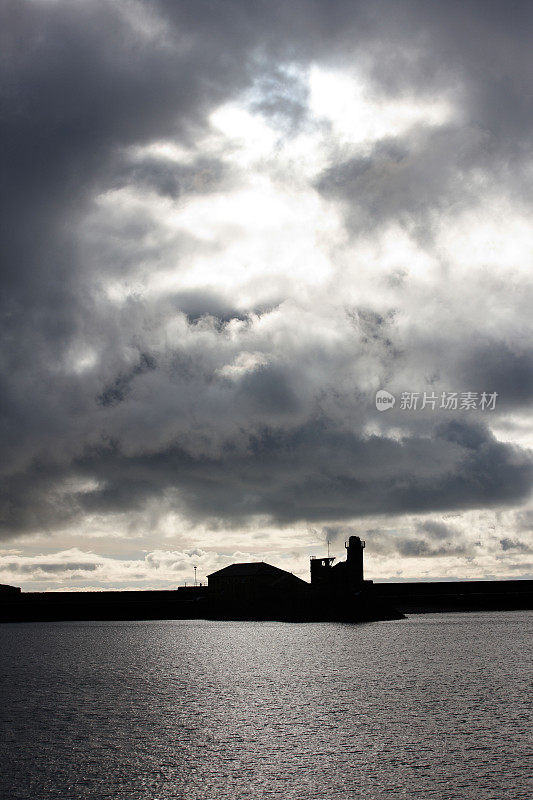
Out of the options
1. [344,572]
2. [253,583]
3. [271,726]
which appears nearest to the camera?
[271,726]

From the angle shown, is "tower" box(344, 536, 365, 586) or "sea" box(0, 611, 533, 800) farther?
"tower" box(344, 536, 365, 586)

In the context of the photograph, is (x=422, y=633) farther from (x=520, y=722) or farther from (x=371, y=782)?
(x=371, y=782)

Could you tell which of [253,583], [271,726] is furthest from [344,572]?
[271,726]

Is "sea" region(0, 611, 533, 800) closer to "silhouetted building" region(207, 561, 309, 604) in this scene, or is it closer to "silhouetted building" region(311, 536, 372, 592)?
"silhouetted building" region(311, 536, 372, 592)

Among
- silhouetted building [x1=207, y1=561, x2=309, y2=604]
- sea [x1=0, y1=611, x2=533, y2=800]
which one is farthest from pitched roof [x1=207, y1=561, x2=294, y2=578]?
sea [x1=0, y1=611, x2=533, y2=800]

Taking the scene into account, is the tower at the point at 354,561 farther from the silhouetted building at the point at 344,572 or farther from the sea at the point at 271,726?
the sea at the point at 271,726

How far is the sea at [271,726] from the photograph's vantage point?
26.5m

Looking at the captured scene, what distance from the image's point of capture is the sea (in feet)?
86.8

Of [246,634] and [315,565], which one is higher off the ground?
[315,565]

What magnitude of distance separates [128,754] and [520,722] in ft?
62.8

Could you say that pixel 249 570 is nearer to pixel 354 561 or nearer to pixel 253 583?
pixel 253 583

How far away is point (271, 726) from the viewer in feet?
125

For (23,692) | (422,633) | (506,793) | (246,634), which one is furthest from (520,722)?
(246,634)

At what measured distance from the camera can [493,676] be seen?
5803cm
